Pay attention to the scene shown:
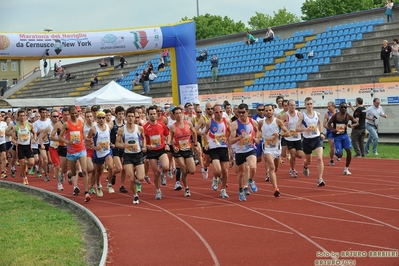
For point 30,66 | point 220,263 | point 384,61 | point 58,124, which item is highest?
point 30,66

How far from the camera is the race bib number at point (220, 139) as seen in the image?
14.8 meters

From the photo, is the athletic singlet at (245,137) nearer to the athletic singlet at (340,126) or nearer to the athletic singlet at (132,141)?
the athletic singlet at (132,141)

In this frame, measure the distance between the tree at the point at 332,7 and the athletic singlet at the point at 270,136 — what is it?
65.7 meters

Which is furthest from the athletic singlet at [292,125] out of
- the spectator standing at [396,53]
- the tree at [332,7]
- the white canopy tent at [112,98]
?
the tree at [332,7]

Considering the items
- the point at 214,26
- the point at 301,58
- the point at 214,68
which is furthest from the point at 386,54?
the point at 214,26

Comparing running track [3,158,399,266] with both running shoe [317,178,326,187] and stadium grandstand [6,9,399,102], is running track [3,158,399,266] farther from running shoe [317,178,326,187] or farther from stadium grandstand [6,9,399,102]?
stadium grandstand [6,9,399,102]

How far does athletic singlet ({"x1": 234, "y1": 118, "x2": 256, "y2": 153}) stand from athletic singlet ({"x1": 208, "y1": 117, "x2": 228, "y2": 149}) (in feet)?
1.42

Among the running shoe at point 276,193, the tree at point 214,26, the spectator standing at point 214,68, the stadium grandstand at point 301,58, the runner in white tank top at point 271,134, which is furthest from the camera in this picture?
the tree at point 214,26

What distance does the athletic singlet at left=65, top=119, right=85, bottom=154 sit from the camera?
15.5m

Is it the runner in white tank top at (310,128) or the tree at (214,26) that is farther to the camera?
the tree at (214,26)

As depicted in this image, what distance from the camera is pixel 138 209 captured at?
1387 centimetres

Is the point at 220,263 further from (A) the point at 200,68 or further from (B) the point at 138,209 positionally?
Result: (A) the point at 200,68

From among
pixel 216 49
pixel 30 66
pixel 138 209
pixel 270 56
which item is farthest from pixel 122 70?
pixel 30 66

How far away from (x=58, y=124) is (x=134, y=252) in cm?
821
